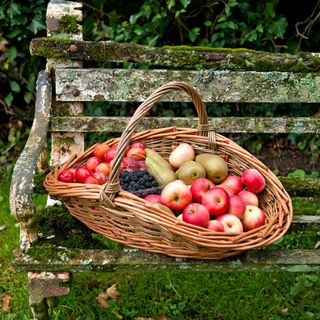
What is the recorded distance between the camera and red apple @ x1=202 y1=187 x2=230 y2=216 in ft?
6.53

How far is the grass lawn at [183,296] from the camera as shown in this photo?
2.75 meters

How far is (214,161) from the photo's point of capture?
87.8 inches

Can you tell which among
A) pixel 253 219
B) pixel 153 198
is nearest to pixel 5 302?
pixel 153 198

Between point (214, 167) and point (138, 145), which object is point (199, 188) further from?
point (138, 145)

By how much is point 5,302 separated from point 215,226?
144cm

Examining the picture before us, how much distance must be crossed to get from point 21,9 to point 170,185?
241 centimetres

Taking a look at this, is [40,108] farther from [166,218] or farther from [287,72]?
[287,72]

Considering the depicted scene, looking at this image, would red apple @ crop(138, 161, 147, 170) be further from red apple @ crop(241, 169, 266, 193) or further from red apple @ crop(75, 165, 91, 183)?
red apple @ crop(241, 169, 266, 193)

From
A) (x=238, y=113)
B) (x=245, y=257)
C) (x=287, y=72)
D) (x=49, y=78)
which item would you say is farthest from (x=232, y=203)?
(x=238, y=113)

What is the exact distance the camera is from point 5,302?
286 cm

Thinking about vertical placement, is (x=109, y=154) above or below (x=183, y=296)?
above

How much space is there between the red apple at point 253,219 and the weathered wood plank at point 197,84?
2.63 ft

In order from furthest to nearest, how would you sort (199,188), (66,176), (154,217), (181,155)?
(181,155) < (66,176) < (199,188) < (154,217)

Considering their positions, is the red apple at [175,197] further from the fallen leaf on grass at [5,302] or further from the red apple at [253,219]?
the fallen leaf on grass at [5,302]
